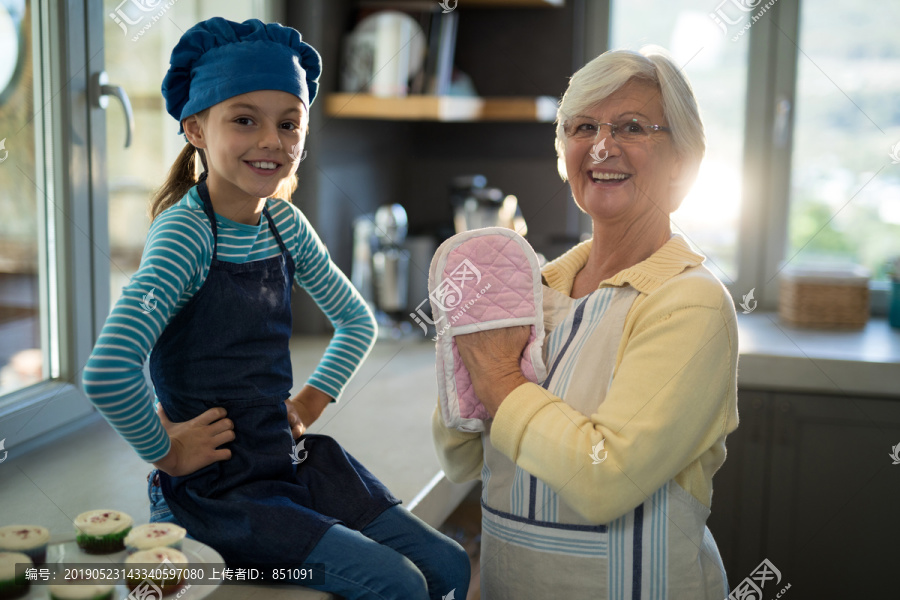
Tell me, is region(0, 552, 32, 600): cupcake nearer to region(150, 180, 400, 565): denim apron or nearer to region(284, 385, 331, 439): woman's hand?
region(150, 180, 400, 565): denim apron

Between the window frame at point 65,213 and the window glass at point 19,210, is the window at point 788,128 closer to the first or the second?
the window frame at point 65,213

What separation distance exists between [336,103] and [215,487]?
146 cm

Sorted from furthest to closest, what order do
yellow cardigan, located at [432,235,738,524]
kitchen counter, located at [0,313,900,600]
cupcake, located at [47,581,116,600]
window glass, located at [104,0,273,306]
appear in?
window glass, located at [104,0,273,306]
kitchen counter, located at [0,313,900,600]
yellow cardigan, located at [432,235,738,524]
cupcake, located at [47,581,116,600]

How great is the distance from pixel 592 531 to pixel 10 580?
0.62 m

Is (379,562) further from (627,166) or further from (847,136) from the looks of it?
(847,136)

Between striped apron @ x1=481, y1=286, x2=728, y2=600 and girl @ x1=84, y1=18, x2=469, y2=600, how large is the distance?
90 millimetres

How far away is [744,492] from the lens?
2.06m

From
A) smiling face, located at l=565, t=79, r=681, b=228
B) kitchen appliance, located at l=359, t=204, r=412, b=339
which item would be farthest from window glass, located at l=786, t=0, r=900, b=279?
smiling face, located at l=565, t=79, r=681, b=228

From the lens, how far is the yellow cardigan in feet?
3.04

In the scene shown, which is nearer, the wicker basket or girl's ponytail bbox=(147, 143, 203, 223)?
girl's ponytail bbox=(147, 143, 203, 223)

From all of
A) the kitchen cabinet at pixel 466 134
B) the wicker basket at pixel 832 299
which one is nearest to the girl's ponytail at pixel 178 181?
the kitchen cabinet at pixel 466 134

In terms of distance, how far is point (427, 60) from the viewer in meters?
2.37

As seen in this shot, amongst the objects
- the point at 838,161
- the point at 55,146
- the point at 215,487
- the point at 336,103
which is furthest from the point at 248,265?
the point at 838,161

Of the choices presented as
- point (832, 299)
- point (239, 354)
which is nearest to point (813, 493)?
point (832, 299)
